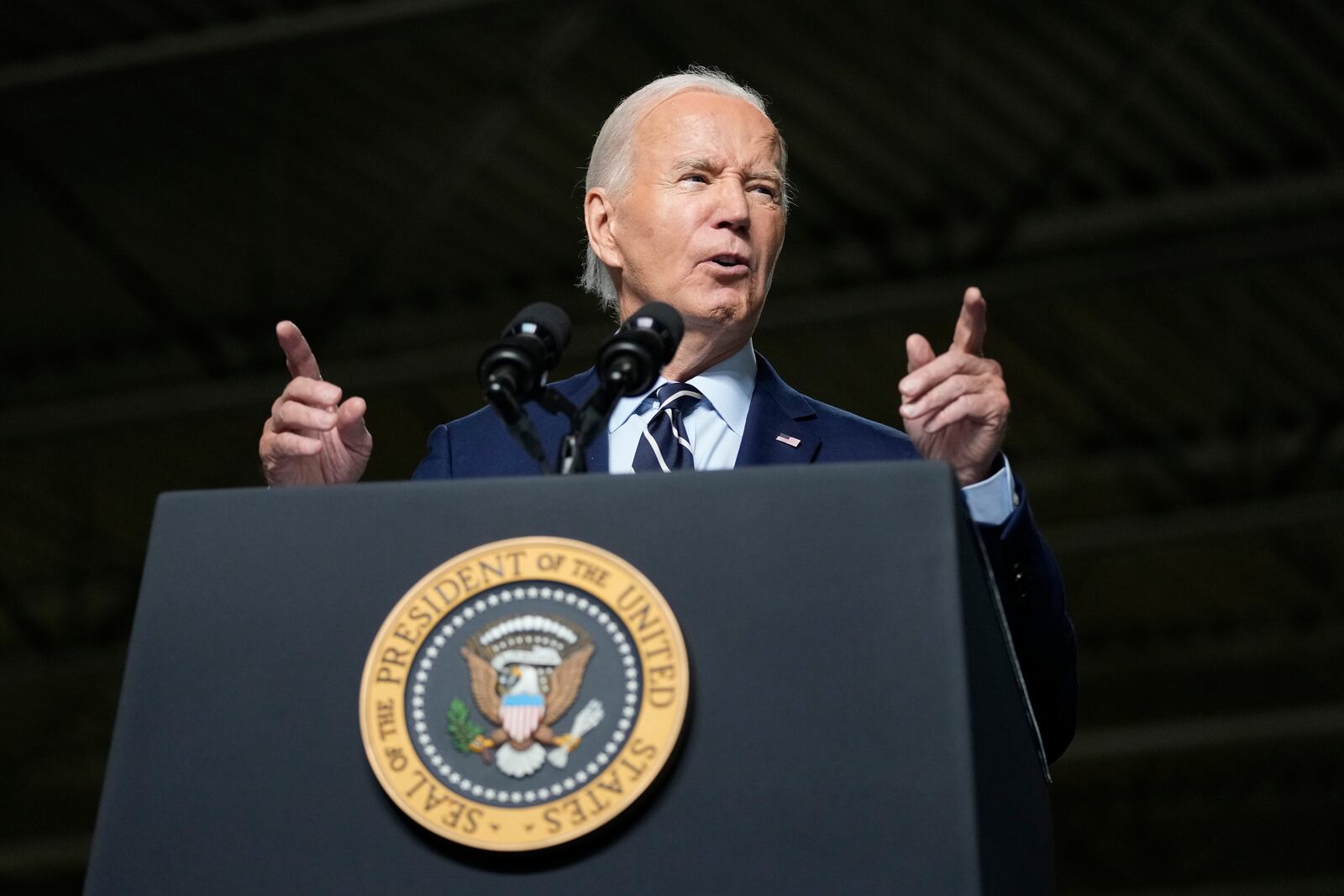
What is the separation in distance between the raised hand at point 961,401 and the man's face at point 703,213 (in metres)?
0.42

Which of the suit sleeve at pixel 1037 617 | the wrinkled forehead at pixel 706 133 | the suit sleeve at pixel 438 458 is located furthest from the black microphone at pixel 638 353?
the wrinkled forehead at pixel 706 133

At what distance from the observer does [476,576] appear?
158cm

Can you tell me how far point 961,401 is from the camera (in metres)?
1.85


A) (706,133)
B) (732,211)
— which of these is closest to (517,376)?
(732,211)

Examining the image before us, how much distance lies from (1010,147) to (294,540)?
25.2ft

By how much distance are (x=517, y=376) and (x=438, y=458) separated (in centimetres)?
48

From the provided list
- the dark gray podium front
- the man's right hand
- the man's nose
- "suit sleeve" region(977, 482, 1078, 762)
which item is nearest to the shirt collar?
the man's nose

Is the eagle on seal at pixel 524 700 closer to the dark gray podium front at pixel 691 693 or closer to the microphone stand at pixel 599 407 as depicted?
the dark gray podium front at pixel 691 693

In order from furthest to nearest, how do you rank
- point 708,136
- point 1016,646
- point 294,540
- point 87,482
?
point 87,482
point 708,136
point 1016,646
point 294,540

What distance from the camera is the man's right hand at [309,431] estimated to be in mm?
1961

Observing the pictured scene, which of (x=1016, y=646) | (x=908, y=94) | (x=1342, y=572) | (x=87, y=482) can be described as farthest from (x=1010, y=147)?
(x=1016, y=646)

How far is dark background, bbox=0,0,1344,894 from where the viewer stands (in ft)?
26.9

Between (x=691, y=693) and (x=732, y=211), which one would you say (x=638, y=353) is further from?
(x=732, y=211)

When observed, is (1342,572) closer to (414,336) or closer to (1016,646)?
(414,336)
